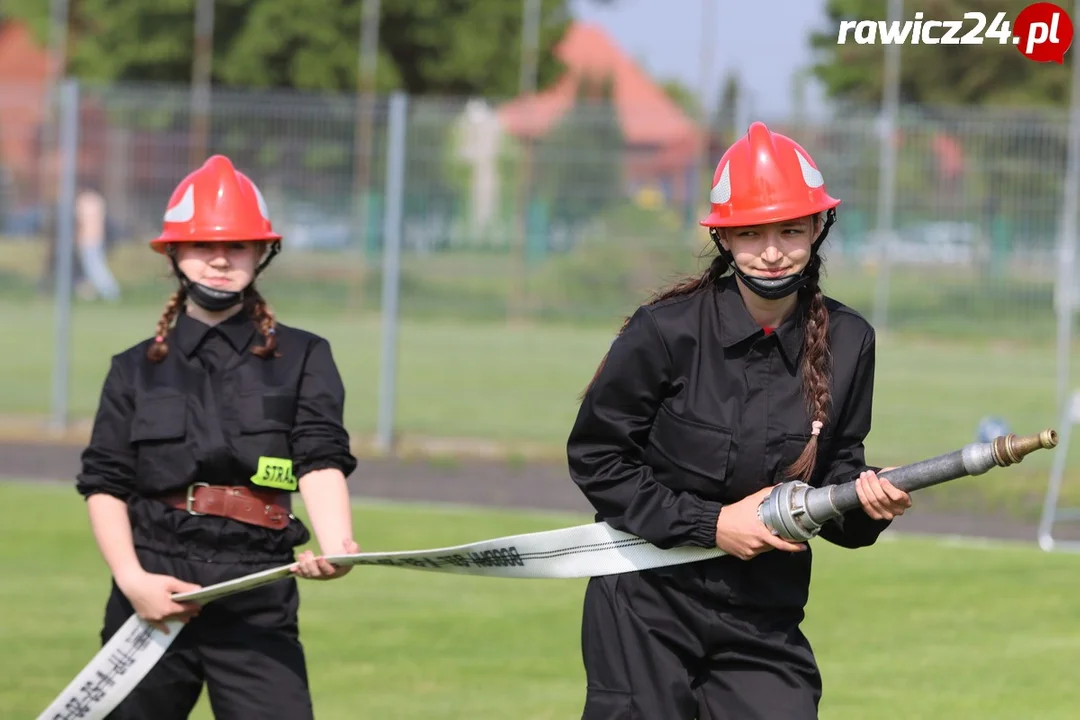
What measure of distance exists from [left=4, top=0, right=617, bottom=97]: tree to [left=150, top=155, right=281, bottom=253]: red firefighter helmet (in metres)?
32.9

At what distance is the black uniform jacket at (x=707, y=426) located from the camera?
14.0 ft

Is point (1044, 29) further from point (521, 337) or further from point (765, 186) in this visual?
point (765, 186)

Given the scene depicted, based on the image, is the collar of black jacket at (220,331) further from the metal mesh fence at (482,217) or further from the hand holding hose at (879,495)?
the metal mesh fence at (482,217)

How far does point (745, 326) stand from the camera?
170 inches

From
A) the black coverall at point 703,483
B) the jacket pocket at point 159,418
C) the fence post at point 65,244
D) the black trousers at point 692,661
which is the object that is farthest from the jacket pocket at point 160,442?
the fence post at point 65,244

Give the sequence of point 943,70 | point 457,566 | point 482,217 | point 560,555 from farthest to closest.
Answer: point 943,70
point 482,217
point 457,566
point 560,555

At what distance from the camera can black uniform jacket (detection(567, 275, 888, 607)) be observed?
4277mm

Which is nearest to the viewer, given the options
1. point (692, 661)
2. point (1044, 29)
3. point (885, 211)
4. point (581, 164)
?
point (692, 661)

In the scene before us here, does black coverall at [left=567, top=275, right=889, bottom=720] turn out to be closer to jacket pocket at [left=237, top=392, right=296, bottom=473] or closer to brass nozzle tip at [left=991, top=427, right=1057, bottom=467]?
brass nozzle tip at [left=991, top=427, right=1057, bottom=467]

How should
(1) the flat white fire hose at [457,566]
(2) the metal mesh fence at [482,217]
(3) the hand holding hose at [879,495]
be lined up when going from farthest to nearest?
(2) the metal mesh fence at [482,217] → (1) the flat white fire hose at [457,566] → (3) the hand holding hose at [879,495]

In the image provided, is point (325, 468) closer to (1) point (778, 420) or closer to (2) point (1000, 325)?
(1) point (778, 420)

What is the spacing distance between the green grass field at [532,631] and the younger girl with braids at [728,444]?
2667 millimetres

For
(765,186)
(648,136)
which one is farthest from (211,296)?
(648,136)

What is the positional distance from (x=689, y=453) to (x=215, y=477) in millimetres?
1325
